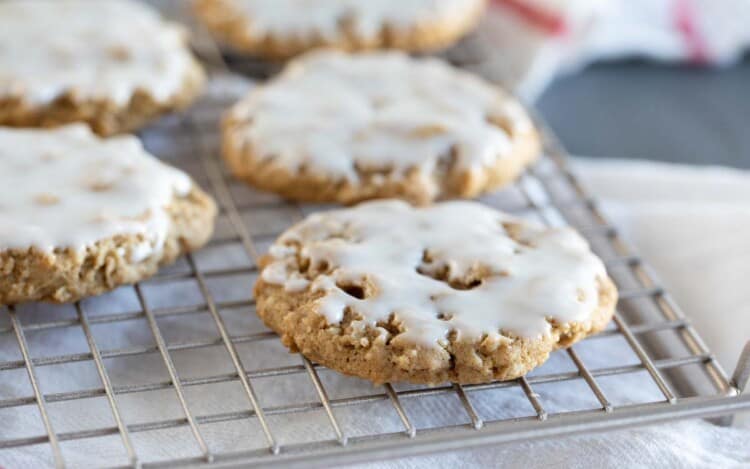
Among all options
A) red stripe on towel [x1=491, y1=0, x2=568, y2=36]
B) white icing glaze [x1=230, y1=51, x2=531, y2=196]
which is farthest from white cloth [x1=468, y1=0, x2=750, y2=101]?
white icing glaze [x1=230, y1=51, x2=531, y2=196]

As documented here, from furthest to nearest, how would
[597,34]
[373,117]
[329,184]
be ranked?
[597,34], [373,117], [329,184]

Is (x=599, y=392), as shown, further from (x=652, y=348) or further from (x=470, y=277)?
(x=652, y=348)

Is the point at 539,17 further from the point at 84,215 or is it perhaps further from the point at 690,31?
the point at 84,215

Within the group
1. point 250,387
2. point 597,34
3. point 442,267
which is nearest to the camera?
point 250,387

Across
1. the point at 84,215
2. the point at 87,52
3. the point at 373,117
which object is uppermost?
the point at 373,117

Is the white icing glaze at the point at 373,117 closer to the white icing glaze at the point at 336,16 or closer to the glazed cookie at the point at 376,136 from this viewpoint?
the glazed cookie at the point at 376,136

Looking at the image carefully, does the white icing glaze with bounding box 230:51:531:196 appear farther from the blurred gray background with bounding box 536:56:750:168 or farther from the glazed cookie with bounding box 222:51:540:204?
the blurred gray background with bounding box 536:56:750:168

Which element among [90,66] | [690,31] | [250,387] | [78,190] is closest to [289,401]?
[250,387]

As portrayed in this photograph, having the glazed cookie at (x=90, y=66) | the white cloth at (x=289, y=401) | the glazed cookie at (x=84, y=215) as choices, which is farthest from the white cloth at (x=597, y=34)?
the glazed cookie at (x=84, y=215)
